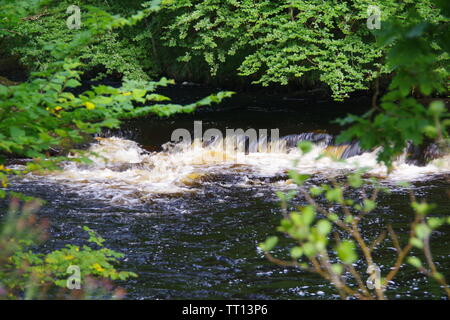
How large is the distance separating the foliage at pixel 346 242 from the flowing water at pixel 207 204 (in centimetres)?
16

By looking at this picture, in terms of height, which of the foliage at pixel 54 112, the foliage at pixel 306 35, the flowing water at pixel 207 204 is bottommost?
the flowing water at pixel 207 204

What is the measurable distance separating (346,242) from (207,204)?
19.4 ft

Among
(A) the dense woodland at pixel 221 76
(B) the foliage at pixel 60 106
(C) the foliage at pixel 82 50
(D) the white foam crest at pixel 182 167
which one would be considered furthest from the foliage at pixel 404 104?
(C) the foliage at pixel 82 50

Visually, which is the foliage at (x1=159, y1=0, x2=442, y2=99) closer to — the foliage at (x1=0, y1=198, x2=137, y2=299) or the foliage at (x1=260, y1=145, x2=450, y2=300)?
the foliage at (x1=260, y1=145, x2=450, y2=300)

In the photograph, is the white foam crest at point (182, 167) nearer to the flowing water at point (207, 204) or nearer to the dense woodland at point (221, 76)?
the flowing water at point (207, 204)

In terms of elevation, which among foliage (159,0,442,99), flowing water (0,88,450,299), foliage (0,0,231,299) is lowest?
flowing water (0,88,450,299)

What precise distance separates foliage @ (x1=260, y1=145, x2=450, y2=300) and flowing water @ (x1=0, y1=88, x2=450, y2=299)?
0.16 m

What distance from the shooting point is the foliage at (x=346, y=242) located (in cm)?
207

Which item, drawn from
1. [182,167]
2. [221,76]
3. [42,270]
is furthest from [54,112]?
[221,76]

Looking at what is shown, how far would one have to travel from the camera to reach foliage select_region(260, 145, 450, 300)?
6.81 feet

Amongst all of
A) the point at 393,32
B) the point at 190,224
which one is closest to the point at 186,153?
the point at 190,224

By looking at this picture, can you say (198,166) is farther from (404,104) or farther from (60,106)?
(404,104)

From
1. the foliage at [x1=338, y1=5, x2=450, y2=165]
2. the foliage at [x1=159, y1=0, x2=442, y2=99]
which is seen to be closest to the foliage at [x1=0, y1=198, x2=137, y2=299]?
the foliage at [x1=338, y1=5, x2=450, y2=165]

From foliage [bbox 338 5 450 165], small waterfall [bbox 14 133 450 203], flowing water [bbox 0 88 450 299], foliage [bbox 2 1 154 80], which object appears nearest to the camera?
foliage [bbox 338 5 450 165]
